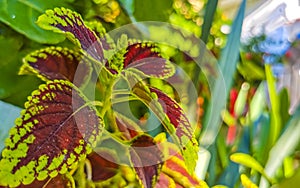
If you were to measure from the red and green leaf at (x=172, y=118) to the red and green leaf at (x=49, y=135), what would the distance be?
0.10 ft

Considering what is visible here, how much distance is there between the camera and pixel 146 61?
12.0 inches

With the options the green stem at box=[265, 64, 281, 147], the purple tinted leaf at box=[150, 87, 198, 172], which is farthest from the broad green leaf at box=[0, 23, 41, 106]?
the green stem at box=[265, 64, 281, 147]

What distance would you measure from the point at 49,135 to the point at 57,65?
0.05 m

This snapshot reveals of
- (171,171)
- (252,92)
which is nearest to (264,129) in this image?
(252,92)

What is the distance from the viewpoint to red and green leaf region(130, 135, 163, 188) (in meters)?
0.28

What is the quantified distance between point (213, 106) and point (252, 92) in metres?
0.18

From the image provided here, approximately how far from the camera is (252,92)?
1.96 ft

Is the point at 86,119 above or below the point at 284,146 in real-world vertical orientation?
above

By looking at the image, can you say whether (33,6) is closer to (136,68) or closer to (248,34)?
(136,68)

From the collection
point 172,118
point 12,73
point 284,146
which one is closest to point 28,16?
point 12,73

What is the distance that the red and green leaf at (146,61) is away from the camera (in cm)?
30

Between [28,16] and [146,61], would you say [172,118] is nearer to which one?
[146,61]

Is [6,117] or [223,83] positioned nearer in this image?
[6,117]

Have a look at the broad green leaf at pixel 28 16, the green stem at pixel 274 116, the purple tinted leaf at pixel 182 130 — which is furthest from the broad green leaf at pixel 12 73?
the green stem at pixel 274 116
